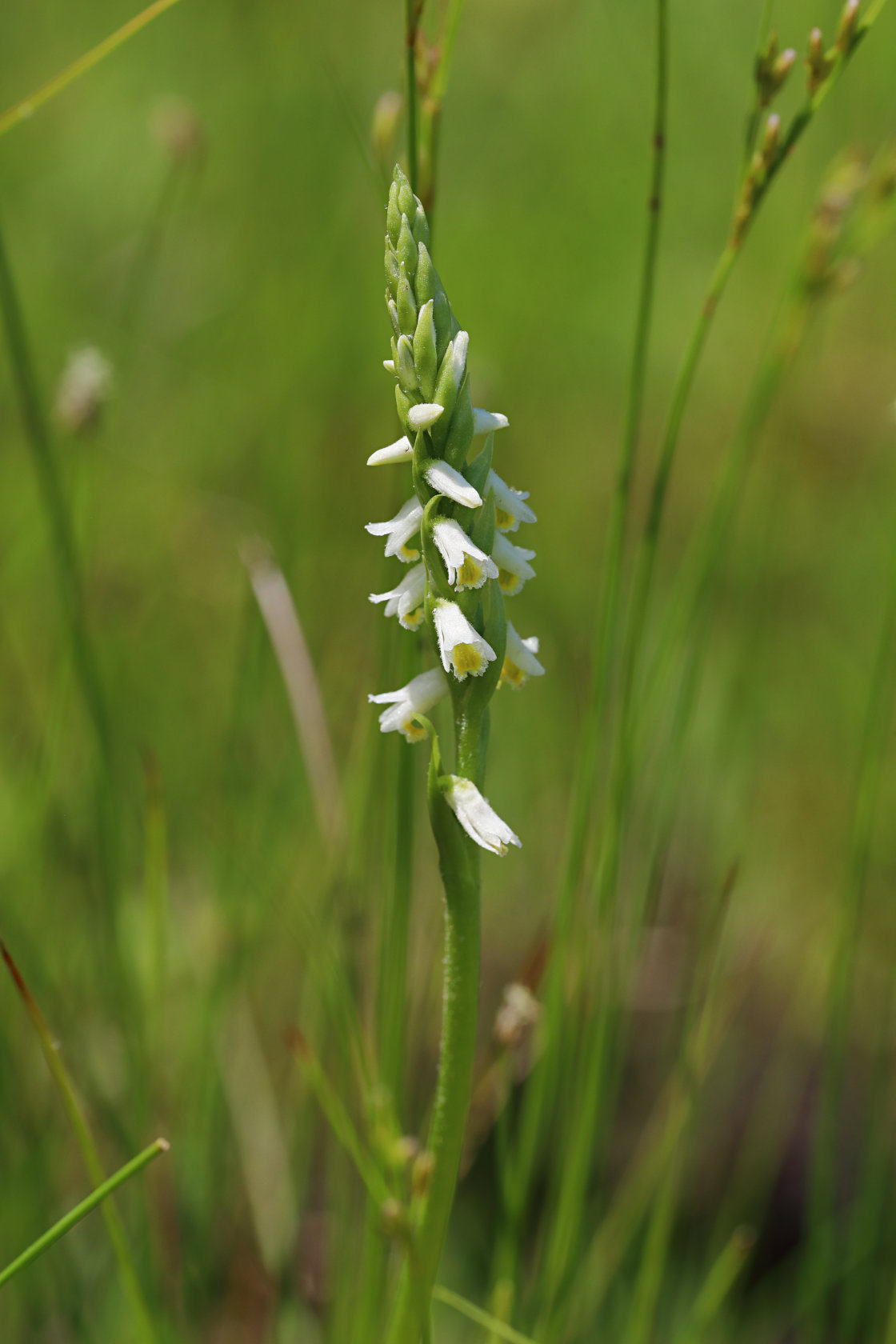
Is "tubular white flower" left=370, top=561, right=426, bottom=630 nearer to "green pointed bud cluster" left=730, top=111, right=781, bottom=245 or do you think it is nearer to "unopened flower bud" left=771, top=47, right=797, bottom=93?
"green pointed bud cluster" left=730, top=111, right=781, bottom=245

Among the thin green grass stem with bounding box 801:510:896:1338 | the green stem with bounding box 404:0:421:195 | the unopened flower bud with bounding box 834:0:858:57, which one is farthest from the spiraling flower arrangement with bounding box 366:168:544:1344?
the thin green grass stem with bounding box 801:510:896:1338

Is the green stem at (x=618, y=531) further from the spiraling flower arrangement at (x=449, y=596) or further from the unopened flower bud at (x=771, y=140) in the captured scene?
the spiraling flower arrangement at (x=449, y=596)

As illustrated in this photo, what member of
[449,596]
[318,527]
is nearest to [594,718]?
[449,596]

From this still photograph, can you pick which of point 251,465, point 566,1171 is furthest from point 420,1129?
point 251,465

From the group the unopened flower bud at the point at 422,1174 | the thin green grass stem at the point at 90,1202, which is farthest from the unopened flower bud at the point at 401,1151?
the thin green grass stem at the point at 90,1202

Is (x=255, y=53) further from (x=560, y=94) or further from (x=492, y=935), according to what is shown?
(x=492, y=935)

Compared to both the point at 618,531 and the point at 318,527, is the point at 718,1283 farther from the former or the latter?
the point at 318,527
